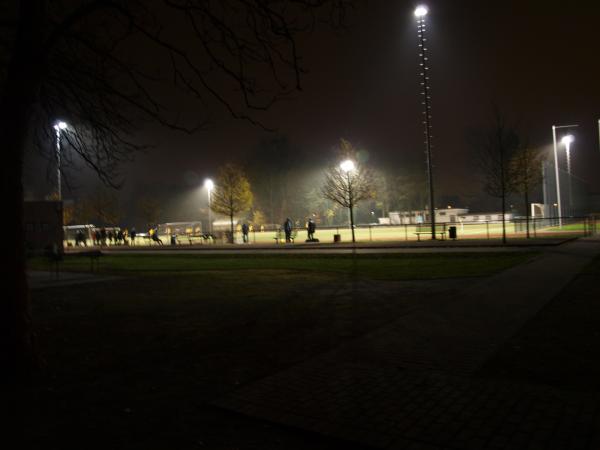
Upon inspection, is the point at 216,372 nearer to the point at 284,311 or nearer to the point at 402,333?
the point at 402,333

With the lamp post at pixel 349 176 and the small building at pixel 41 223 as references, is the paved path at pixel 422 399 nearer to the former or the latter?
the lamp post at pixel 349 176

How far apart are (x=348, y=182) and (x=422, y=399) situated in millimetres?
30745

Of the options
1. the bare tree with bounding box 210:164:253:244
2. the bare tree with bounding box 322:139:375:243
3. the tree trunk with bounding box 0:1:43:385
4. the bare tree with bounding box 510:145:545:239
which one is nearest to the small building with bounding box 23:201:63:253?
the bare tree with bounding box 210:164:253:244

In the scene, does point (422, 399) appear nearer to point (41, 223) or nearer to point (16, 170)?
point (16, 170)

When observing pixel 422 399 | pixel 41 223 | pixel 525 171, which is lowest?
pixel 422 399

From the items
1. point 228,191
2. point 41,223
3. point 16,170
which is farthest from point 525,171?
point 41,223

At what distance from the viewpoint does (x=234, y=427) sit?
432 centimetres

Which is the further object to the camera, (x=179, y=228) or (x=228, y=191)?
(x=179, y=228)

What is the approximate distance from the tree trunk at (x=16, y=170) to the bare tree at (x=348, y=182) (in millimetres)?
28737

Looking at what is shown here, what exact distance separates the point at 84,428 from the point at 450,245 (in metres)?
24.3

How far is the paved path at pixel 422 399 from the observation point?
3.87 meters

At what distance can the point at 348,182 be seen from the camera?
1377 inches

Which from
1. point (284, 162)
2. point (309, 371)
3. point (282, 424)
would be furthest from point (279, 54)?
point (284, 162)

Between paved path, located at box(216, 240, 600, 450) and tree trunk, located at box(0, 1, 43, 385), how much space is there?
9.08 feet
